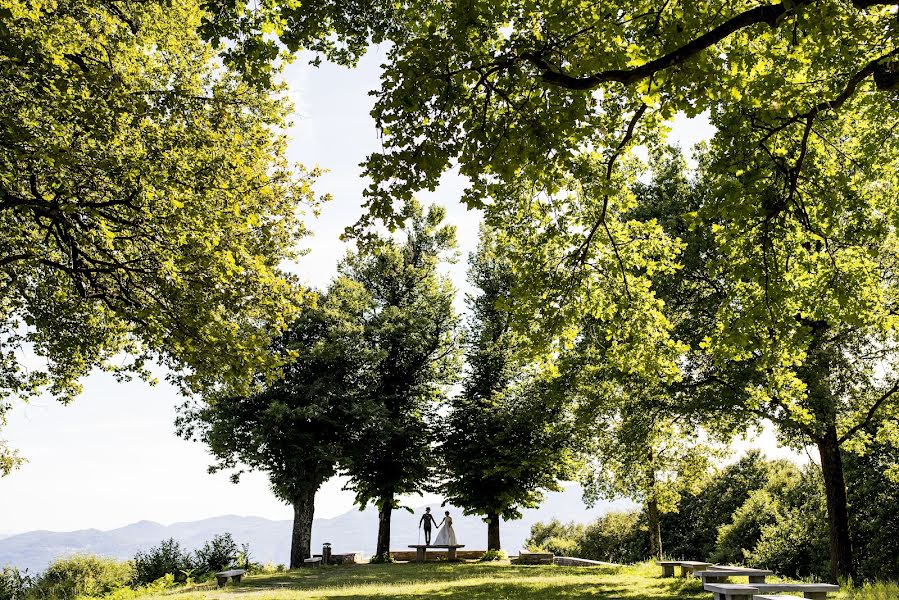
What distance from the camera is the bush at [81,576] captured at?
2223cm

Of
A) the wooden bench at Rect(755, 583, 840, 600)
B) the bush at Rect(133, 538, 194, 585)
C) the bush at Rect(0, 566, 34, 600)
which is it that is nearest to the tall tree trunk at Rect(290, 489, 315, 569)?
the bush at Rect(133, 538, 194, 585)

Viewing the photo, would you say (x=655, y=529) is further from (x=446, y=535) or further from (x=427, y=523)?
(x=427, y=523)

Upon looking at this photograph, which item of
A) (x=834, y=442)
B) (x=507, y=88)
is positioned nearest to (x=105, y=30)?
(x=507, y=88)

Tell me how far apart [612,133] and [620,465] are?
15.9 metres

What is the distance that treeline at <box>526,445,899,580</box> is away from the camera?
2805 centimetres

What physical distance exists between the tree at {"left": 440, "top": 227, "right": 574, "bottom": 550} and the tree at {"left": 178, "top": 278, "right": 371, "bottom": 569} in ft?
18.7

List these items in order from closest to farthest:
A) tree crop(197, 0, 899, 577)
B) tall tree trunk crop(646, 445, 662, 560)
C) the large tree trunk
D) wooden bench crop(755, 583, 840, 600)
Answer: tree crop(197, 0, 899, 577)
wooden bench crop(755, 583, 840, 600)
tall tree trunk crop(646, 445, 662, 560)
the large tree trunk

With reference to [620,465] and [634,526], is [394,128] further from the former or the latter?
[634,526]

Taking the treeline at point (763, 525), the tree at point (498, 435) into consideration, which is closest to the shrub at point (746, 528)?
the treeline at point (763, 525)

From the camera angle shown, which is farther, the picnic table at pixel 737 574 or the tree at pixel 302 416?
the tree at pixel 302 416

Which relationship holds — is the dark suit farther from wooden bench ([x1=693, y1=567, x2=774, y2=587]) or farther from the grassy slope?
wooden bench ([x1=693, y1=567, x2=774, y2=587])

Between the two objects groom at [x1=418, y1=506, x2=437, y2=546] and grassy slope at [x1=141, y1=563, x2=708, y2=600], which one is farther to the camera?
groom at [x1=418, y1=506, x2=437, y2=546]

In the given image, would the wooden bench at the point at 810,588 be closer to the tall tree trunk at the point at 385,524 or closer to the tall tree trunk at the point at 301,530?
the tall tree trunk at the point at 385,524

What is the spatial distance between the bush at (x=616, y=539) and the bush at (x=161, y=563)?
27216 mm
